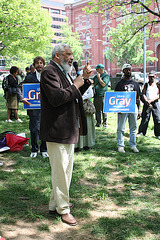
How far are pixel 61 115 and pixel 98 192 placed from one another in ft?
6.24

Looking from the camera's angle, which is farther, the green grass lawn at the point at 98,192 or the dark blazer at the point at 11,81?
the dark blazer at the point at 11,81

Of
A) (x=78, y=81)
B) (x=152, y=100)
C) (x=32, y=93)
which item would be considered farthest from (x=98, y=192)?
(x=152, y=100)

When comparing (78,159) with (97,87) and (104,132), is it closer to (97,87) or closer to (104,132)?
(104,132)

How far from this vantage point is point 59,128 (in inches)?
138

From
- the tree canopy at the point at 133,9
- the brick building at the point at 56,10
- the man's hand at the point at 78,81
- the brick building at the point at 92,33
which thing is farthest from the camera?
the brick building at the point at 56,10

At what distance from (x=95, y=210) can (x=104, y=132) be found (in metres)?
5.89

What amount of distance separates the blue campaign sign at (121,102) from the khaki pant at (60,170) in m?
3.74

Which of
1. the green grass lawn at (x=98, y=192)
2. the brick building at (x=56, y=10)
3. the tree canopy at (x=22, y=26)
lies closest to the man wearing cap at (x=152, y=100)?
the green grass lawn at (x=98, y=192)

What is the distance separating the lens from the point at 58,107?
138 inches

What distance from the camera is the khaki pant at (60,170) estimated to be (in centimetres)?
360

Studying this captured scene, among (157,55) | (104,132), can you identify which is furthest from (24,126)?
(157,55)

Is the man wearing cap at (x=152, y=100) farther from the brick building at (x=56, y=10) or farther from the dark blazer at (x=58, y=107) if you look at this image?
the brick building at (x=56, y=10)

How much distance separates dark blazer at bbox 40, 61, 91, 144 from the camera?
3386mm

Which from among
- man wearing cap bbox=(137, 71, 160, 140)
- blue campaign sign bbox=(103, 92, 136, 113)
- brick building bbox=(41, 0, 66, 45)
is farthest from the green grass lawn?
brick building bbox=(41, 0, 66, 45)
